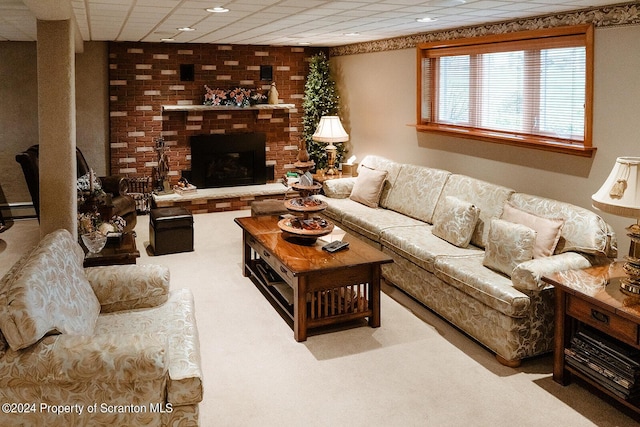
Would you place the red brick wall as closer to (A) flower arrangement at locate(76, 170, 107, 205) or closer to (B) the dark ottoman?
(B) the dark ottoman

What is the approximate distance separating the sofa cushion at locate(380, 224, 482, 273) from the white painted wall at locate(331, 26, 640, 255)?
2.77 feet

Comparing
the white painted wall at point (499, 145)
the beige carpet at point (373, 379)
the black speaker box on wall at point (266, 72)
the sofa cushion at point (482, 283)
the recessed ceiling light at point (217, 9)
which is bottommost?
the beige carpet at point (373, 379)

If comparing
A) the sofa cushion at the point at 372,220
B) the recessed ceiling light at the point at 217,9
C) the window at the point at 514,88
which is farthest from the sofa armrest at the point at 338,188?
the recessed ceiling light at the point at 217,9

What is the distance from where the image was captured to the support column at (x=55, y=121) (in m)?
3.70

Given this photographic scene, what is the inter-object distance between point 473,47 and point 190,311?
377cm

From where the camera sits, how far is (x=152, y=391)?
262 cm

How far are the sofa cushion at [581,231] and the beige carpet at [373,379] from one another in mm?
771

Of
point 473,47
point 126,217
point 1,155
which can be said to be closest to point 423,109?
point 473,47

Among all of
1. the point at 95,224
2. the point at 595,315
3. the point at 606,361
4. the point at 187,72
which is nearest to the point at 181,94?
the point at 187,72

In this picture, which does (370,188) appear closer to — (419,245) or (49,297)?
(419,245)

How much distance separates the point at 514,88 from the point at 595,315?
2.66m

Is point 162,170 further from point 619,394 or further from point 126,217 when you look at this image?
point 619,394

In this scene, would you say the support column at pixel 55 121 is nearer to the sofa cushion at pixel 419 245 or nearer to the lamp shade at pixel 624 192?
the sofa cushion at pixel 419 245

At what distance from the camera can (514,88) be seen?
5.29m
